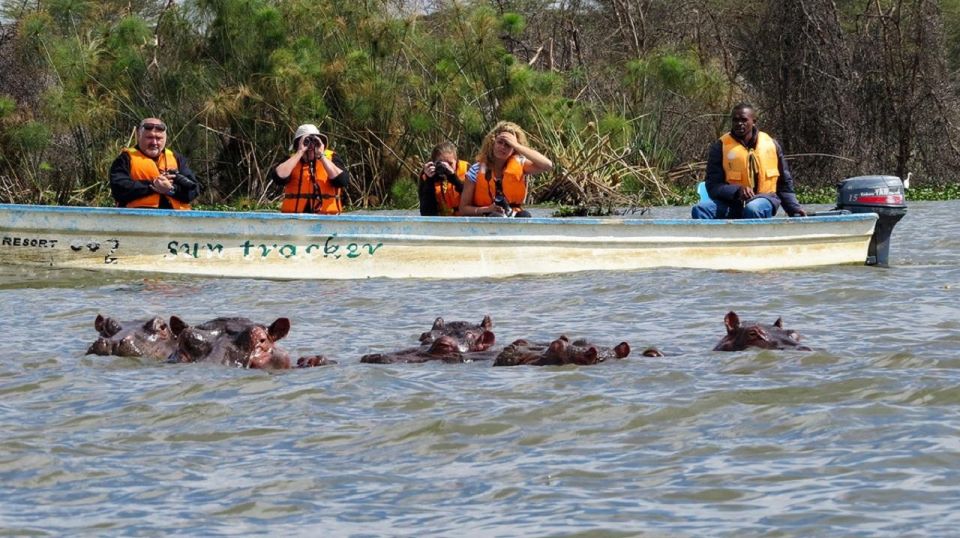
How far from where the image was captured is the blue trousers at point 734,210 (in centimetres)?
1177

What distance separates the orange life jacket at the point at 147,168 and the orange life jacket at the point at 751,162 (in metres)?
4.34

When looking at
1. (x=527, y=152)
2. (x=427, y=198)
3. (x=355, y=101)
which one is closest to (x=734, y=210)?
(x=527, y=152)

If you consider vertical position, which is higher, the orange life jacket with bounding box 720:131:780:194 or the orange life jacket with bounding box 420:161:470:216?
the orange life jacket with bounding box 720:131:780:194

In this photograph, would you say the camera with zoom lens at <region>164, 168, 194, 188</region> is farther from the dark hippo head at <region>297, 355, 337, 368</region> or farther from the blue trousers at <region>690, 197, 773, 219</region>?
the dark hippo head at <region>297, 355, 337, 368</region>

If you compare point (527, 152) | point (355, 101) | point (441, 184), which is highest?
point (355, 101)

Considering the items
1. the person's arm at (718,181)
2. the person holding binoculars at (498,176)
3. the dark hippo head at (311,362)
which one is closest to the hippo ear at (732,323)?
the dark hippo head at (311,362)

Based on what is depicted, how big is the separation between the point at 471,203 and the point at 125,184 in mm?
2671

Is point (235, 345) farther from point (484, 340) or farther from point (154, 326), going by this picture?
point (484, 340)

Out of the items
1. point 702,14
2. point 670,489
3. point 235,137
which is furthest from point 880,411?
point 702,14

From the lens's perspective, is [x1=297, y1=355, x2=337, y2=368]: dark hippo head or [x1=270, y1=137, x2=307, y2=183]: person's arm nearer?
[x1=297, y1=355, x2=337, y2=368]: dark hippo head

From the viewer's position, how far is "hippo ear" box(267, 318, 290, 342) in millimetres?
6504

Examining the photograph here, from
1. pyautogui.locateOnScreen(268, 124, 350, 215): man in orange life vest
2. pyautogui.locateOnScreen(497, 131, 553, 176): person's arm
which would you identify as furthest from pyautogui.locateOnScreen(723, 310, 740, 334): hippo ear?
pyautogui.locateOnScreen(268, 124, 350, 215): man in orange life vest

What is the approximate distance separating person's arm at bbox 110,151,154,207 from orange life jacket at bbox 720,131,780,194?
451cm

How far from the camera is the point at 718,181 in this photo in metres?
11.9
